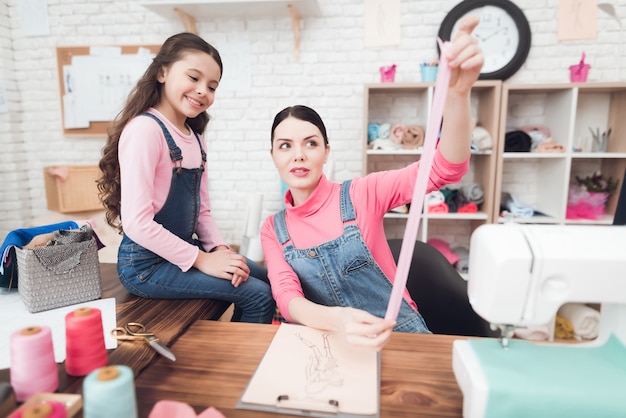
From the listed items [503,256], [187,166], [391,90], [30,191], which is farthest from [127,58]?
[503,256]

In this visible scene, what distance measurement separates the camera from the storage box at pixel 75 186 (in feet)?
10.6

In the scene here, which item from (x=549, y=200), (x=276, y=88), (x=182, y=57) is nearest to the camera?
(x=182, y=57)

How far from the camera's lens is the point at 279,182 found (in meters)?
3.17

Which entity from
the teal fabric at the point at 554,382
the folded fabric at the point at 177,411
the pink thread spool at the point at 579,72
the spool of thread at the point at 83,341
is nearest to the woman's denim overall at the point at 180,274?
the spool of thread at the point at 83,341

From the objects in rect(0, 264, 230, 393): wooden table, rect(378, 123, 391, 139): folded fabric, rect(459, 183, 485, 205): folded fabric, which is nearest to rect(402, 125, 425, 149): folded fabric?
rect(378, 123, 391, 139): folded fabric

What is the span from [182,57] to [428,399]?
47.8 inches

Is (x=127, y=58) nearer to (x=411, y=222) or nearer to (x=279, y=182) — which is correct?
(x=279, y=182)

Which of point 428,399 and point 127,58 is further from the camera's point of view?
point 127,58

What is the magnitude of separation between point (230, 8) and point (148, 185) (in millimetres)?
1937

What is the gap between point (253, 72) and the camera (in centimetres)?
307

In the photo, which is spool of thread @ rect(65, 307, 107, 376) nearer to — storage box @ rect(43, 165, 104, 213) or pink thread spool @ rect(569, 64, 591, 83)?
storage box @ rect(43, 165, 104, 213)

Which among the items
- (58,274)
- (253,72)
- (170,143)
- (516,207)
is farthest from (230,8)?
(516,207)

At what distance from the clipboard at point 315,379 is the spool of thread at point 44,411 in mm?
255

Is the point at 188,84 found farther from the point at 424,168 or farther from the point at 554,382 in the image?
the point at 554,382
